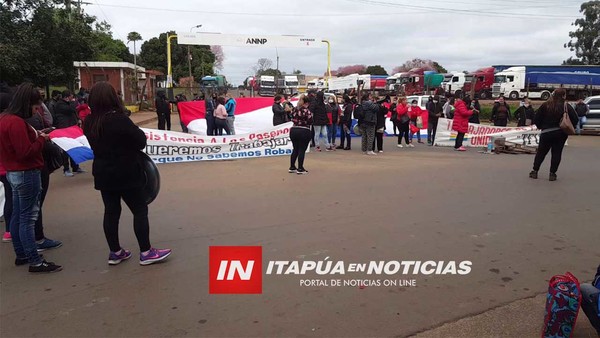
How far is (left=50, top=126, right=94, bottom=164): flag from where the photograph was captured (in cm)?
838

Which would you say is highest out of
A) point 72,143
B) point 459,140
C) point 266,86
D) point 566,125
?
point 266,86

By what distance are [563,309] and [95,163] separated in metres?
3.86

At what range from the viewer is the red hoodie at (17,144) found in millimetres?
3969

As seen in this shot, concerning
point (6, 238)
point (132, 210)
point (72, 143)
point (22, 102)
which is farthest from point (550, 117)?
point (72, 143)

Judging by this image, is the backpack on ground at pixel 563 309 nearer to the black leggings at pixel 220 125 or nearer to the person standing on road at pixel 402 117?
the person standing on road at pixel 402 117

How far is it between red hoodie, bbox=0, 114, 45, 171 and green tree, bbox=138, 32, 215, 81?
56603 mm

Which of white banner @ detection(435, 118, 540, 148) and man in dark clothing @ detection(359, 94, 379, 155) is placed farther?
white banner @ detection(435, 118, 540, 148)

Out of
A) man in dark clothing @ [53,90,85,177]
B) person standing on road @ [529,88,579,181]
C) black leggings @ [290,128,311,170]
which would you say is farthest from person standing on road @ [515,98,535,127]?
man in dark clothing @ [53,90,85,177]

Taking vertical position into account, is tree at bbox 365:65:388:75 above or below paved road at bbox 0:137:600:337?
above

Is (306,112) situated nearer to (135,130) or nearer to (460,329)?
(135,130)

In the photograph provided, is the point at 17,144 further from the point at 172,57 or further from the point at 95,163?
the point at 172,57

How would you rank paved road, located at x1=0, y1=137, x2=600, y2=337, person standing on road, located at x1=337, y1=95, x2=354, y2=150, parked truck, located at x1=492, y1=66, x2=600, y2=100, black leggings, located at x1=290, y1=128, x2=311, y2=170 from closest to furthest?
paved road, located at x1=0, y1=137, x2=600, y2=337
black leggings, located at x1=290, y1=128, x2=311, y2=170
person standing on road, located at x1=337, y1=95, x2=354, y2=150
parked truck, located at x1=492, y1=66, x2=600, y2=100

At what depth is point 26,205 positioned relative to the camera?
4.16 meters

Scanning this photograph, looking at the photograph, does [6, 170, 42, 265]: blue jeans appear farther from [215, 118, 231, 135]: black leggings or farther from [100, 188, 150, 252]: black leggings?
[215, 118, 231, 135]: black leggings
